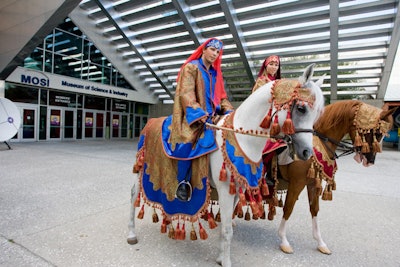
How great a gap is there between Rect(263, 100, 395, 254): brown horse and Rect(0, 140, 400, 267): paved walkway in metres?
0.31

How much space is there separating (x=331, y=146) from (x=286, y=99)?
1.17 metres

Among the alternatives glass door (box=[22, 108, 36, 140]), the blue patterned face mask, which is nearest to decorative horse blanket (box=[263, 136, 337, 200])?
the blue patterned face mask

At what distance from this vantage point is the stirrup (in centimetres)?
207

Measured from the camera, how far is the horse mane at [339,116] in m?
2.39

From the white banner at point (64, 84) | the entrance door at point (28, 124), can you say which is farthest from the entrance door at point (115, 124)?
the entrance door at point (28, 124)

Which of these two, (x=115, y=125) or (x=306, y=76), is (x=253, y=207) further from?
(x=115, y=125)

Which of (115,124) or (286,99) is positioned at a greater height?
(286,99)

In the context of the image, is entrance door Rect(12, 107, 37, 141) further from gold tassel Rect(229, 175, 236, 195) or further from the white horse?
gold tassel Rect(229, 175, 236, 195)

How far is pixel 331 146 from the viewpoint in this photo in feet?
8.11

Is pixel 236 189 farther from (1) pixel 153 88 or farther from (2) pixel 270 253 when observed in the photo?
(1) pixel 153 88

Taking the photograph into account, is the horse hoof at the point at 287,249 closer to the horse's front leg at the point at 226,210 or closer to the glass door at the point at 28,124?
the horse's front leg at the point at 226,210

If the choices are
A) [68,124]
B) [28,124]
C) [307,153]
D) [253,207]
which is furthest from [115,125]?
[307,153]

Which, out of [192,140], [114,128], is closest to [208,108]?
[192,140]

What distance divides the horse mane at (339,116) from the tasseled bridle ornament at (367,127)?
0.06m
